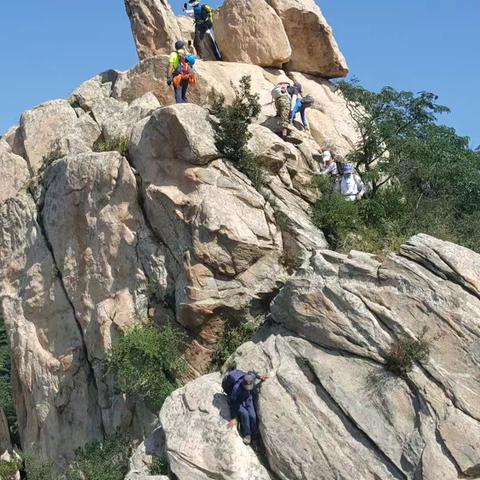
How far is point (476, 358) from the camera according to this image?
15859 mm

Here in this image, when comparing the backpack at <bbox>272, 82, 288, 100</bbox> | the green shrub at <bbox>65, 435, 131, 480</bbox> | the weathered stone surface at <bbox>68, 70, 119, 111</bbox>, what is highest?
the weathered stone surface at <bbox>68, 70, 119, 111</bbox>

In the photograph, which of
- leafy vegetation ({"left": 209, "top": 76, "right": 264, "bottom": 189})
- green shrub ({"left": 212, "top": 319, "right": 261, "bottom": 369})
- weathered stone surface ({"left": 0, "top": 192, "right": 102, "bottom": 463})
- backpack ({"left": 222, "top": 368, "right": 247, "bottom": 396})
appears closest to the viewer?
backpack ({"left": 222, "top": 368, "right": 247, "bottom": 396})

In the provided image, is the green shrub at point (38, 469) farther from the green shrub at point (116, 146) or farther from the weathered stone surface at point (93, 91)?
the weathered stone surface at point (93, 91)

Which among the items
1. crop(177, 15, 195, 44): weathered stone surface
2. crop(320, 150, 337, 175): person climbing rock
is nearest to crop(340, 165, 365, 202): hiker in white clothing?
crop(320, 150, 337, 175): person climbing rock

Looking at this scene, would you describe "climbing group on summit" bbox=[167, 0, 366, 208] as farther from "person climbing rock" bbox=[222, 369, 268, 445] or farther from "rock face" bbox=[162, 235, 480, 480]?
"person climbing rock" bbox=[222, 369, 268, 445]

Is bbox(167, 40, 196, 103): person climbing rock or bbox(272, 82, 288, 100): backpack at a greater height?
bbox(167, 40, 196, 103): person climbing rock

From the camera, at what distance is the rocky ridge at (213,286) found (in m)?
15.9

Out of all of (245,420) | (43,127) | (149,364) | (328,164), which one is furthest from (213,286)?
(43,127)

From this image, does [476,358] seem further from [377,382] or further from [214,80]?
[214,80]

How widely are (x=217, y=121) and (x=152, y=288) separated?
455 cm

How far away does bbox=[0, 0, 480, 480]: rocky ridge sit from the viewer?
15.9 m

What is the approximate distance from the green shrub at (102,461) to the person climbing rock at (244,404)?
3738 mm

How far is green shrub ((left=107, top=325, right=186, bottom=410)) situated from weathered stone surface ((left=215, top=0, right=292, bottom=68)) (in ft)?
38.6

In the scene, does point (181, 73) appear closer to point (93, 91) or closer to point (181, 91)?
point (181, 91)
